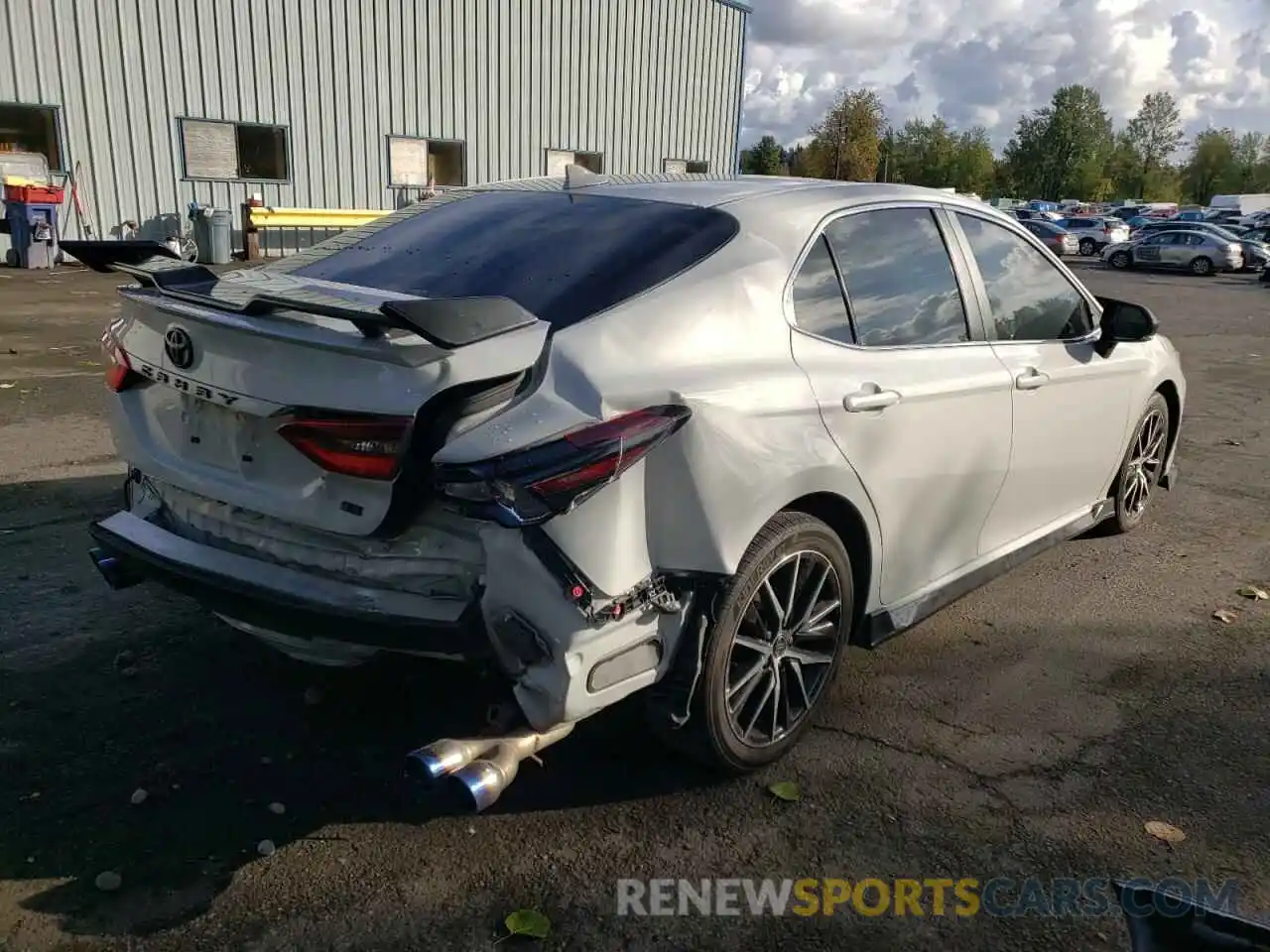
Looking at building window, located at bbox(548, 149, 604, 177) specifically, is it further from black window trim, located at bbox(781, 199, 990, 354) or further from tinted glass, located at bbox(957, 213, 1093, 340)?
black window trim, located at bbox(781, 199, 990, 354)

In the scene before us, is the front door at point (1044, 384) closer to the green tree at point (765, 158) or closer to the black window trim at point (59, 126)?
the black window trim at point (59, 126)

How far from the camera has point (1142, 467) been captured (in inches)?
217

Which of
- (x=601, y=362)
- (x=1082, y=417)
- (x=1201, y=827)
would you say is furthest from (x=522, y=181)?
(x=1201, y=827)

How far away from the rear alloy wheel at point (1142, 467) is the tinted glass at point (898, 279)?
192cm

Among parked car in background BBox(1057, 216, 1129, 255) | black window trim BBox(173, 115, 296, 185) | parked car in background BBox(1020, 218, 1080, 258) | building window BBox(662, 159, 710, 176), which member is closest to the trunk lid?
black window trim BBox(173, 115, 296, 185)

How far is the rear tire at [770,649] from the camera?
9.32ft

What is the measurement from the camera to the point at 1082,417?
4453 millimetres

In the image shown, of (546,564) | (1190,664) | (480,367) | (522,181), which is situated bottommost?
(1190,664)

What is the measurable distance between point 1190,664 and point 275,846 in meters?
3.43

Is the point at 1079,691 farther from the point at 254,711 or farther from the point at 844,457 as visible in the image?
the point at 254,711

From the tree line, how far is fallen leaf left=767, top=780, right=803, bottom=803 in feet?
250

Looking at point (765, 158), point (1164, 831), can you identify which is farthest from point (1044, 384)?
point (765, 158)

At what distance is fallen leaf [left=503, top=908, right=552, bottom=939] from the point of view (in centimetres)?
247

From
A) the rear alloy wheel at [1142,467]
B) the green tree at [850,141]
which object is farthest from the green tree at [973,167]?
the rear alloy wheel at [1142,467]
